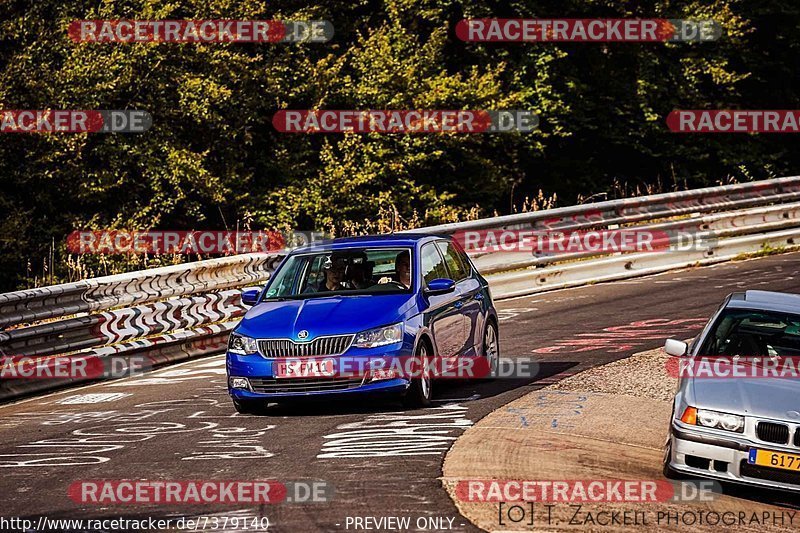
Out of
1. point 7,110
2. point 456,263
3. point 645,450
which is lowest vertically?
point 645,450

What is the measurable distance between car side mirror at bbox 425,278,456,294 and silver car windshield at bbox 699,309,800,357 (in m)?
2.87

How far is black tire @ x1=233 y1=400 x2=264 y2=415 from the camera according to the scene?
37.5 ft

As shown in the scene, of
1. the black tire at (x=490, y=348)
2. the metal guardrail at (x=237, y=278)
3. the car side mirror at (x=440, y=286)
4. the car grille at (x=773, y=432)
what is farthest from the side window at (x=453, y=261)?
the car grille at (x=773, y=432)

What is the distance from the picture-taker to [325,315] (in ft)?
37.1

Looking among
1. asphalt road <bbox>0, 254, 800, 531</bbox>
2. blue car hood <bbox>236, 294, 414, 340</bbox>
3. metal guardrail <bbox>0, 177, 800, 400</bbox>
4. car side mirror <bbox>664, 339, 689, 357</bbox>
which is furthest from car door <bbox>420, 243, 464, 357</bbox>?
metal guardrail <bbox>0, 177, 800, 400</bbox>

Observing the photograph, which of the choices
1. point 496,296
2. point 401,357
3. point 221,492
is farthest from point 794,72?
point 221,492

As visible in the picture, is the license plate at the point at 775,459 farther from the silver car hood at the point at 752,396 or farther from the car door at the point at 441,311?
the car door at the point at 441,311

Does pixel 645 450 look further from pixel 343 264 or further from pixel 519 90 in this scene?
pixel 519 90

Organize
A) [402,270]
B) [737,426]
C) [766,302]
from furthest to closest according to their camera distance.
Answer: [402,270] < [766,302] < [737,426]

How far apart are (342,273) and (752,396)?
4703mm

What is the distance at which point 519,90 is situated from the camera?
3525cm

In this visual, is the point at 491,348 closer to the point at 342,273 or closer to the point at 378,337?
the point at 342,273

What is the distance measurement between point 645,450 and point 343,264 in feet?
12.4

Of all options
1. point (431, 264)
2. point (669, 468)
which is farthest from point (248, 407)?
point (669, 468)
